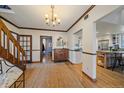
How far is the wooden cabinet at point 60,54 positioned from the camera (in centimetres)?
760

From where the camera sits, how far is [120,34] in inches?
346

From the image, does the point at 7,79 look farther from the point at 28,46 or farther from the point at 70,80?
the point at 28,46

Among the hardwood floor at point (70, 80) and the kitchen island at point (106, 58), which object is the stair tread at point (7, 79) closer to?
the hardwood floor at point (70, 80)

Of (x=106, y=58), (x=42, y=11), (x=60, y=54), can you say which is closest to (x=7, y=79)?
(x=42, y=11)

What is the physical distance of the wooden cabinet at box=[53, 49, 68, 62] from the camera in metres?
7.60

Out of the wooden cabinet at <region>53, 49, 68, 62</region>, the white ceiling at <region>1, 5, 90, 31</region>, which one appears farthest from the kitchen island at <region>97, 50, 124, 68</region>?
the wooden cabinet at <region>53, 49, 68, 62</region>

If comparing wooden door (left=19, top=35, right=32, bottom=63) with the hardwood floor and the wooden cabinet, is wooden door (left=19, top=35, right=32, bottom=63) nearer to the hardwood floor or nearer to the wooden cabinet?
the wooden cabinet

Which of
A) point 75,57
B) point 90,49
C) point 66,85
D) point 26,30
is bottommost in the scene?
point 66,85

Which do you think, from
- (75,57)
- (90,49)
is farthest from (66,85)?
(75,57)

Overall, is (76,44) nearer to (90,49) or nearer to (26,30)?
(90,49)

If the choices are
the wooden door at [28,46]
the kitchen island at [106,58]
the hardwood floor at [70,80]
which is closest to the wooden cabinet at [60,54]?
the wooden door at [28,46]

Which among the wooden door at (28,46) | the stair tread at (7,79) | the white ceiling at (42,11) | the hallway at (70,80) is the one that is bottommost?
the hallway at (70,80)
